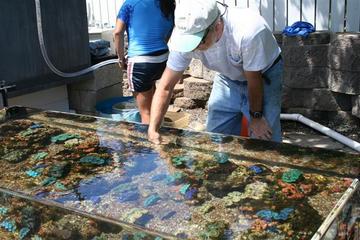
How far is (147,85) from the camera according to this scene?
413 centimetres

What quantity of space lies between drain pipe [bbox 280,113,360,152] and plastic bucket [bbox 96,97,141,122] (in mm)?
1619

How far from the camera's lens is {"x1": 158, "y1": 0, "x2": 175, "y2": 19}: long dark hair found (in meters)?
3.98

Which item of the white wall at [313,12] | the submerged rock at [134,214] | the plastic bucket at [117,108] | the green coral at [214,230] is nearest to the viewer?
the green coral at [214,230]

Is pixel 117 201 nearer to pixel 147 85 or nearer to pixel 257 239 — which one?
pixel 257 239

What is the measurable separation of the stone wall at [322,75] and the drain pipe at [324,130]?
0.66 ft

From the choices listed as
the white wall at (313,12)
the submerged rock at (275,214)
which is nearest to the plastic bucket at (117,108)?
the white wall at (313,12)

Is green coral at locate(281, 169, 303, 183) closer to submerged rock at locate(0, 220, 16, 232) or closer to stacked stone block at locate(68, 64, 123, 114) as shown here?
submerged rock at locate(0, 220, 16, 232)

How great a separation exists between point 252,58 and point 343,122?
9.38 feet

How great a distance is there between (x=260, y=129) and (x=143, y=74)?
1.54 m

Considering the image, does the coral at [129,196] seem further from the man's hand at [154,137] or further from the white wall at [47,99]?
the white wall at [47,99]

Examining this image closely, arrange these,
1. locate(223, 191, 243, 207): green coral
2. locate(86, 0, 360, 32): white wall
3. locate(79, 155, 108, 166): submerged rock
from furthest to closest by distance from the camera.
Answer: locate(86, 0, 360, 32): white wall
locate(79, 155, 108, 166): submerged rock
locate(223, 191, 243, 207): green coral

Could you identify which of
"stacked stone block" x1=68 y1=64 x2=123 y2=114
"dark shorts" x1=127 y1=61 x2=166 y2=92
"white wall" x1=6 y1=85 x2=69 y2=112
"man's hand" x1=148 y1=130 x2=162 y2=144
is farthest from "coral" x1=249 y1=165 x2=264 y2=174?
"stacked stone block" x1=68 y1=64 x2=123 y2=114

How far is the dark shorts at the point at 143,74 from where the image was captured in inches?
159

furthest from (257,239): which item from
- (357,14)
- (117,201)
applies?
(357,14)
